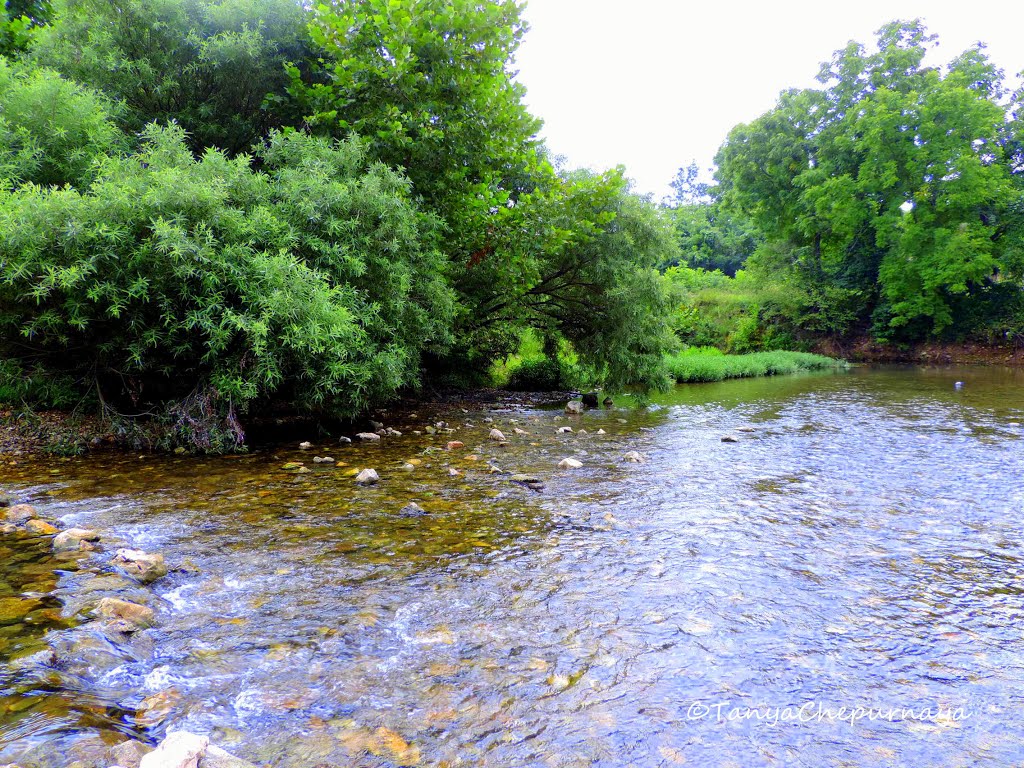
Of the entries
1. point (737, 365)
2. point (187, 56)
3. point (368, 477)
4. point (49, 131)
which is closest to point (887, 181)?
point (737, 365)

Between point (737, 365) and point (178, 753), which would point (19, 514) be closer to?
point (178, 753)

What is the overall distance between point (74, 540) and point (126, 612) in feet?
4.23

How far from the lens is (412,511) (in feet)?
16.0

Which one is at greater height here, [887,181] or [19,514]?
[887,181]

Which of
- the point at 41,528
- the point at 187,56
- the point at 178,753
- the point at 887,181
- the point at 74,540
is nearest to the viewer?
the point at 178,753

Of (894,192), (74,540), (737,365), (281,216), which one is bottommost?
(737,365)

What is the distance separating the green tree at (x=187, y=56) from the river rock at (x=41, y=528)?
798 centimetres

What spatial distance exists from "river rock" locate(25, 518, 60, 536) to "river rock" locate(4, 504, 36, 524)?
187mm

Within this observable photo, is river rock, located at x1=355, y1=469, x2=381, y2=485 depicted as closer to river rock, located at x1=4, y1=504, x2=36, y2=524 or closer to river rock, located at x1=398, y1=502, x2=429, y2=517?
river rock, located at x1=398, y1=502, x2=429, y2=517

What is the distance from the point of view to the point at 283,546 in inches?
160

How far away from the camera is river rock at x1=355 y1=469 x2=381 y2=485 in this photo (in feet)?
19.4

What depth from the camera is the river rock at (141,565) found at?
10.9 ft

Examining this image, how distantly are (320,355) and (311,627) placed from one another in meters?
4.50

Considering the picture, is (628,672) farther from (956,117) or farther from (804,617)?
(956,117)
